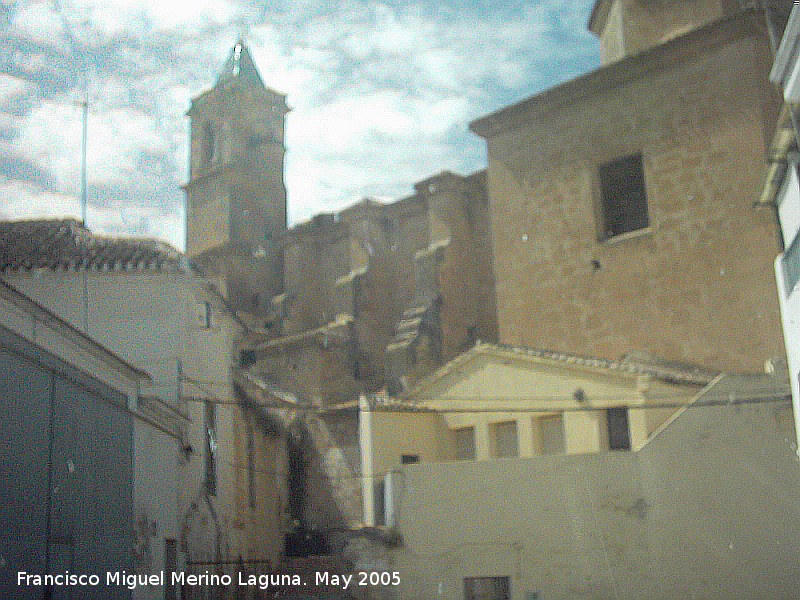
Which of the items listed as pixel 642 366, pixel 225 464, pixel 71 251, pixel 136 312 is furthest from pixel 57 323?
→ pixel 642 366

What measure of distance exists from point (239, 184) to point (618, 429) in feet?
74.1

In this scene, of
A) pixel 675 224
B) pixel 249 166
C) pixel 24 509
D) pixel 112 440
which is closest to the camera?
pixel 24 509

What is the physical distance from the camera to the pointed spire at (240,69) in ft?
117

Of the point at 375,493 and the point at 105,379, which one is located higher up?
the point at 105,379

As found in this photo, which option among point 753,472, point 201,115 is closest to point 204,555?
point 753,472

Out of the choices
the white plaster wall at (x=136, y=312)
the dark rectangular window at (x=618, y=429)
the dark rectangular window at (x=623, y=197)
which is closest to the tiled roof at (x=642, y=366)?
the dark rectangular window at (x=618, y=429)

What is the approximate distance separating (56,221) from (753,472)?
12205 millimetres

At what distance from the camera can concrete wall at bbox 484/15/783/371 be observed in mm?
16094

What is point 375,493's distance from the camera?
16.3 metres

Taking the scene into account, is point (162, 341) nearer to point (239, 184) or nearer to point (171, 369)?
point (171, 369)

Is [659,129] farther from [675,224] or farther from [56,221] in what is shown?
[56,221]

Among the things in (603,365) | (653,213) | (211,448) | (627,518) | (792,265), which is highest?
(653,213)

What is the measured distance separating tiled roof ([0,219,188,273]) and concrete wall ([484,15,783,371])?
6.93 meters

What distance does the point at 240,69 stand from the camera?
117 feet
